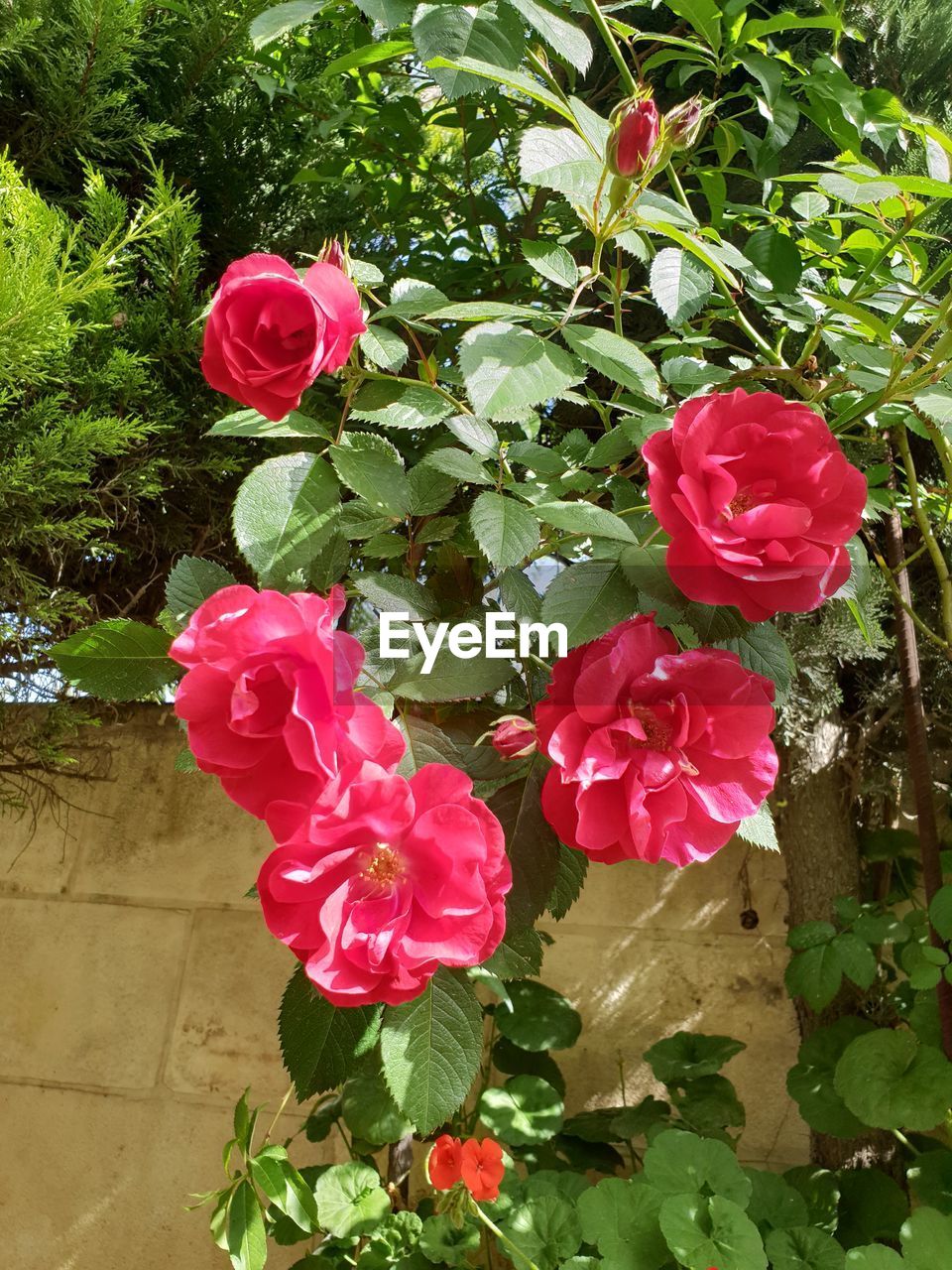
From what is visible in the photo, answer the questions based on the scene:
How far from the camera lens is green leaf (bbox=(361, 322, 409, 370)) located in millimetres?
528

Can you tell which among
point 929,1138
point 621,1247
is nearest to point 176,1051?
point 621,1247

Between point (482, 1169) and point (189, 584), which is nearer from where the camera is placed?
point (189, 584)

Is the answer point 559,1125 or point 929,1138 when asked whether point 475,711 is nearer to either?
point 559,1125

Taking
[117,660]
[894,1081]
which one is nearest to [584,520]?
[117,660]

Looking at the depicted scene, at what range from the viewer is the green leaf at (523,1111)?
1.14m

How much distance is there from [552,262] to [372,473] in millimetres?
191

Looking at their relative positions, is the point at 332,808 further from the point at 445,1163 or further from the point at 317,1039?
the point at 445,1163

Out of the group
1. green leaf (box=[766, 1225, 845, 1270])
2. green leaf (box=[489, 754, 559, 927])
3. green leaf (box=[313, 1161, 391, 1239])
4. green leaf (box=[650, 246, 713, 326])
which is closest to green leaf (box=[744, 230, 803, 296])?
green leaf (box=[650, 246, 713, 326])

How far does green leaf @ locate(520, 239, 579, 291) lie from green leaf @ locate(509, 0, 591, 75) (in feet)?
0.32

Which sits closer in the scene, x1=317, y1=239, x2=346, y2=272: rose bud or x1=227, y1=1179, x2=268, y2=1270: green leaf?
x1=317, y1=239, x2=346, y2=272: rose bud

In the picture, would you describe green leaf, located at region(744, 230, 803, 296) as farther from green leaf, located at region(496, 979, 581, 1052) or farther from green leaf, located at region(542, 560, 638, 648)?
green leaf, located at region(496, 979, 581, 1052)

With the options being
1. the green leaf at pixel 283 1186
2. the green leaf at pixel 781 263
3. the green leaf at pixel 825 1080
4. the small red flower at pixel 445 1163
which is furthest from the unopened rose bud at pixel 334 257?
the green leaf at pixel 825 1080

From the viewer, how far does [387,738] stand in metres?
0.38

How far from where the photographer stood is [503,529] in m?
0.48
